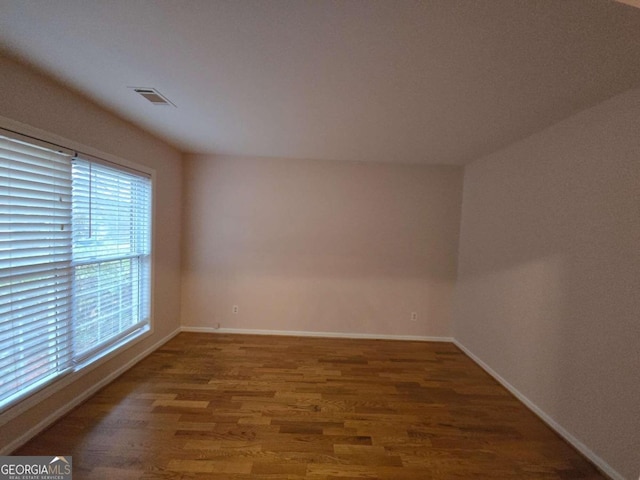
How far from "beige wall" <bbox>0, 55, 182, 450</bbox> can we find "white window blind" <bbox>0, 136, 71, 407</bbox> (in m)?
0.21

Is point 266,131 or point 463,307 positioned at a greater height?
point 266,131

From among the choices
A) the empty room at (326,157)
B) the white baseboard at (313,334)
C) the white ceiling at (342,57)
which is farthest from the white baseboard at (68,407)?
the white ceiling at (342,57)

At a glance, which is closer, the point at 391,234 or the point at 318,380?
the point at 318,380

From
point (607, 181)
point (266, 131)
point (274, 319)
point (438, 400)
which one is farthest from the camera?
point (274, 319)

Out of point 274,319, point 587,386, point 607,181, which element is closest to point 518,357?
point 587,386

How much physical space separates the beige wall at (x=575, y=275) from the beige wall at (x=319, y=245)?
82cm

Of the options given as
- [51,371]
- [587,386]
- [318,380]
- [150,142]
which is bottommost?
[318,380]

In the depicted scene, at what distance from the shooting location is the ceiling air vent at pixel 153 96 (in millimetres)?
1768

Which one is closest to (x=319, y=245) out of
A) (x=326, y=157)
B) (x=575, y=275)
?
(x=326, y=157)

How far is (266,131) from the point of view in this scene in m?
2.49

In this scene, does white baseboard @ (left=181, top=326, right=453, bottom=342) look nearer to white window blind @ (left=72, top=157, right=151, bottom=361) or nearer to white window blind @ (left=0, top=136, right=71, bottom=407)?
white window blind @ (left=72, top=157, right=151, bottom=361)

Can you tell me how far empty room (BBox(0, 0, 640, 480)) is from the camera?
4.04 feet

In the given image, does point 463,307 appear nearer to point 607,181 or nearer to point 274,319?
point 607,181

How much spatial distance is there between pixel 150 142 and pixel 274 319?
267 cm
